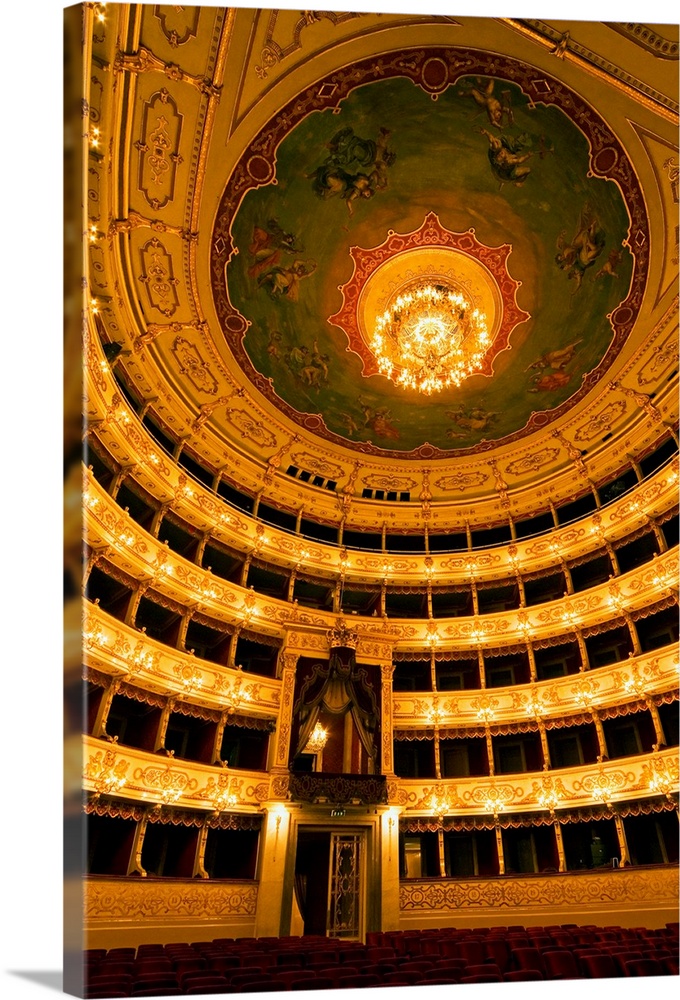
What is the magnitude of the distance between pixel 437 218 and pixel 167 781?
13.5m

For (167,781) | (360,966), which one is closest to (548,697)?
(167,781)

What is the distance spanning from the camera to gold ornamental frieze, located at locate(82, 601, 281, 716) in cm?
1206

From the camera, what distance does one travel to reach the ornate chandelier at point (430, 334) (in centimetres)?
1425

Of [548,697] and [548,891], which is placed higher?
[548,697]

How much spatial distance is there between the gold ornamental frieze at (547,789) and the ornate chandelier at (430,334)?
31.2 feet

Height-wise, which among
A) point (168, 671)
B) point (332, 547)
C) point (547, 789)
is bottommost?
point (547, 789)

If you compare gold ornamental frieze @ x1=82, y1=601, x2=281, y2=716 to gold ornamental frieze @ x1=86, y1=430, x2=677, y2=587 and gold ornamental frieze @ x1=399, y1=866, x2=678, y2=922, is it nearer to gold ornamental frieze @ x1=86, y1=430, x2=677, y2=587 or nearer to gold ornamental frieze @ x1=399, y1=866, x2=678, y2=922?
gold ornamental frieze @ x1=86, y1=430, x2=677, y2=587

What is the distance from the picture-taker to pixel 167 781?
42.1 feet

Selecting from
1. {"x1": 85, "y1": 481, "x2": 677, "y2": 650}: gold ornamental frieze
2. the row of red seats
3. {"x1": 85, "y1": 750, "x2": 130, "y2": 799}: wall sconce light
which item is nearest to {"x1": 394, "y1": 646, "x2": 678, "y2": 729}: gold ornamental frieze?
{"x1": 85, "y1": 481, "x2": 677, "y2": 650}: gold ornamental frieze

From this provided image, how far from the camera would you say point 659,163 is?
38.2 ft

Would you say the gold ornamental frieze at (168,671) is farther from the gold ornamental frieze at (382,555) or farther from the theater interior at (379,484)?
the gold ornamental frieze at (382,555)

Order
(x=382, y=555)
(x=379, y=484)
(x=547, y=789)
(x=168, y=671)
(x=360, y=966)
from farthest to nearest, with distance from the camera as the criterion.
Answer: (x=379, y=484) < (x=382, y=555) < (x=547, y=789) < (x=168, y=671) < (x=360, y=966)

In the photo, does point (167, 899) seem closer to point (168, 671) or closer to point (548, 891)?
point (168, 671)

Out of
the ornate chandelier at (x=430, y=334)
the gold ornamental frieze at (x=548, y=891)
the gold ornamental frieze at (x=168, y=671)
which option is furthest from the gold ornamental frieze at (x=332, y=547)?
the gold ornamental frieze at (x=548, y=891)
